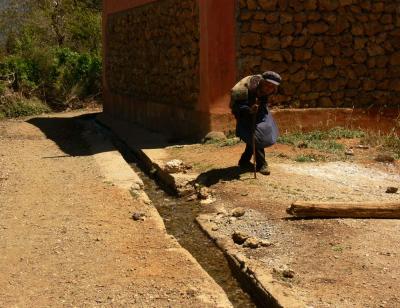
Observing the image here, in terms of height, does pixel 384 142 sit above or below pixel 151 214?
above

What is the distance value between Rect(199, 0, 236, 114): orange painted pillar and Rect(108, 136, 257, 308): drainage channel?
2.11m

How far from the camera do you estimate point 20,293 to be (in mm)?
4105

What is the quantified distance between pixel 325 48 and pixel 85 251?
6445 millimetres

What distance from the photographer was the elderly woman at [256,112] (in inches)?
269

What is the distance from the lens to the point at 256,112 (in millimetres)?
6898

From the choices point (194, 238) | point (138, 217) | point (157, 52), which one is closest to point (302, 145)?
point (138, 217)

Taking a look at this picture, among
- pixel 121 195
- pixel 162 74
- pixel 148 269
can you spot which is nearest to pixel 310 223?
pixel 148 269

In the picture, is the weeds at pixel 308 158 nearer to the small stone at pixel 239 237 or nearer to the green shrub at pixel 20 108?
the small stone at pixel 239 237

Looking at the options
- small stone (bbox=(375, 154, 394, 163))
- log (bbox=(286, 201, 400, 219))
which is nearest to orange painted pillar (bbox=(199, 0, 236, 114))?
small stone (bbox=(375, 154, 394, 163))

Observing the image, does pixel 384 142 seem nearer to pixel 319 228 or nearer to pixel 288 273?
pixel 319 228

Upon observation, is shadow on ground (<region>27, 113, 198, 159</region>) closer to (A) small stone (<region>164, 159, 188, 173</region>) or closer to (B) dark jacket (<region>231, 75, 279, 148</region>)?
(A) small stone (<region>164, 159, 188, 173</region>)

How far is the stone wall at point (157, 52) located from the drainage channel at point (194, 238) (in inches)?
Answer: 121

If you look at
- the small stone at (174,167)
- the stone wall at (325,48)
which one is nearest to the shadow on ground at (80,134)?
the stone wall at (325,48)

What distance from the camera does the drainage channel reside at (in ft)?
14.5
